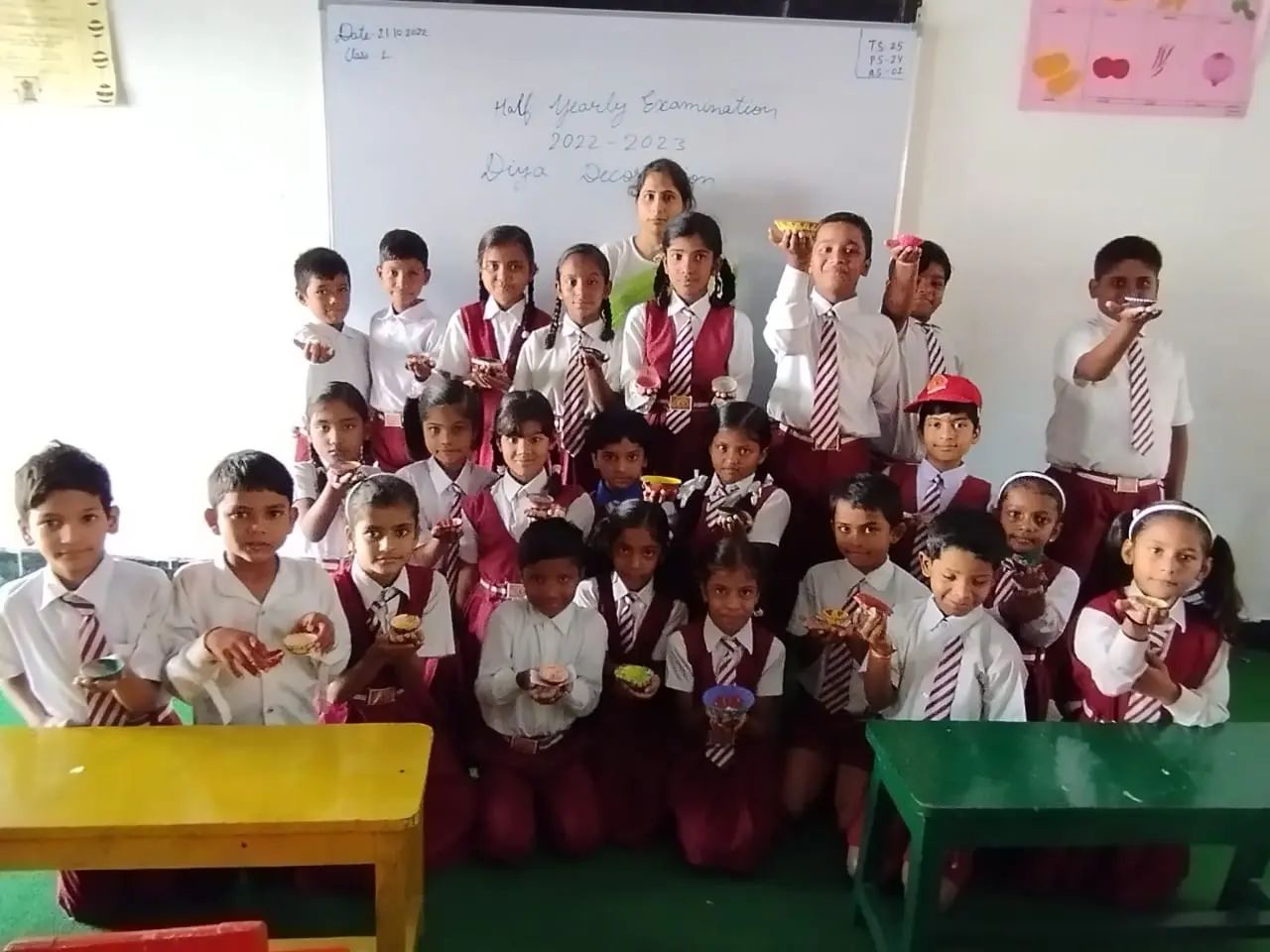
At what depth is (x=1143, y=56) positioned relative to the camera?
349 cm

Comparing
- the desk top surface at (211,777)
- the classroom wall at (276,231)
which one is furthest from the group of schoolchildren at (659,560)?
the classroom wall at (276,231)

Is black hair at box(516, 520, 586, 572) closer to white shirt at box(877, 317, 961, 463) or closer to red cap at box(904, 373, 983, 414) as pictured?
red cap at box(904, 373, 983, 414)

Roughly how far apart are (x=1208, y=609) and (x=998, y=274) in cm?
159

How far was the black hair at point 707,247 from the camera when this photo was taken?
3008 mm

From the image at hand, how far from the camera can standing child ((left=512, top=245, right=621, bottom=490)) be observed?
3.06m

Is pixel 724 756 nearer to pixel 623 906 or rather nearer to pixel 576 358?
pixel 623 906

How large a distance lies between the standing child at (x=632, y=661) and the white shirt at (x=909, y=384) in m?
0.89

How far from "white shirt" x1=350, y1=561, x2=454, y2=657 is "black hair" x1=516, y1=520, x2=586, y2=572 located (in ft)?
0.70

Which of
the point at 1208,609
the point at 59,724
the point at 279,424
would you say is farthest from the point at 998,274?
the point at 59,724

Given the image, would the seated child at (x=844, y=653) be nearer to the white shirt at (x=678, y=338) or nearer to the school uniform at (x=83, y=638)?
the white shirt at (x=678, y=338)

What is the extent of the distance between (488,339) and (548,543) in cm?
99

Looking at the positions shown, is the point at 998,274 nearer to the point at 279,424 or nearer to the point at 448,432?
the point at 448,432

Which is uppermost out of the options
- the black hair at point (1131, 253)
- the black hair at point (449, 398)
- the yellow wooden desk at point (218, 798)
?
the black hair at point (1131, 253)

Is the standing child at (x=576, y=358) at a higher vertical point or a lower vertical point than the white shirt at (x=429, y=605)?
higher
